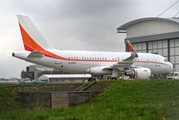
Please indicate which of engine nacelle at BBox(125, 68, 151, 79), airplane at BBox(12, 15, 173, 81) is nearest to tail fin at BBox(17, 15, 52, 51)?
airplane at BBox(12, 15, 173, 81)

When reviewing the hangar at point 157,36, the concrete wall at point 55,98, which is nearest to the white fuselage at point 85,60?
the concrete wall at point 55,98

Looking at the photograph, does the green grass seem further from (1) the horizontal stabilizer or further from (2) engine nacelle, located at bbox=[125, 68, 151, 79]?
(2) engine nacelle, located at bbox=[125, 68, 151, 79]

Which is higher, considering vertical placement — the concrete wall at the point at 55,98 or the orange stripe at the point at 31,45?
the orange stripe at the point at 31,45

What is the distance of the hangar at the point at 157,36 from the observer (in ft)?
240

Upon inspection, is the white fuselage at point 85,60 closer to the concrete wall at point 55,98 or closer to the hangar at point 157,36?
the concrete wall at point 55,98

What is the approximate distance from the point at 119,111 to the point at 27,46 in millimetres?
26729

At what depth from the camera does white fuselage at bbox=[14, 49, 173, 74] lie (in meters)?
42.5

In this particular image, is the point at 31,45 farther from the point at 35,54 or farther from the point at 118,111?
the point at 118,111

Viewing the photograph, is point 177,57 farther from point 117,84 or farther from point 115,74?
point 117,84

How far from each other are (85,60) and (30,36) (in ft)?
24.5

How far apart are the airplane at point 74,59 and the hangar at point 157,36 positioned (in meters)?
27.0

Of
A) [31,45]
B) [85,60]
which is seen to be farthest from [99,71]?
[31,45]

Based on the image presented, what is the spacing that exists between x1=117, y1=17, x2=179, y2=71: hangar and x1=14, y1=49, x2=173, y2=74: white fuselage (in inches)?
898

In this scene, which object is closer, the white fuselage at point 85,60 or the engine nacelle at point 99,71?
the white fuselage at point 85,60
